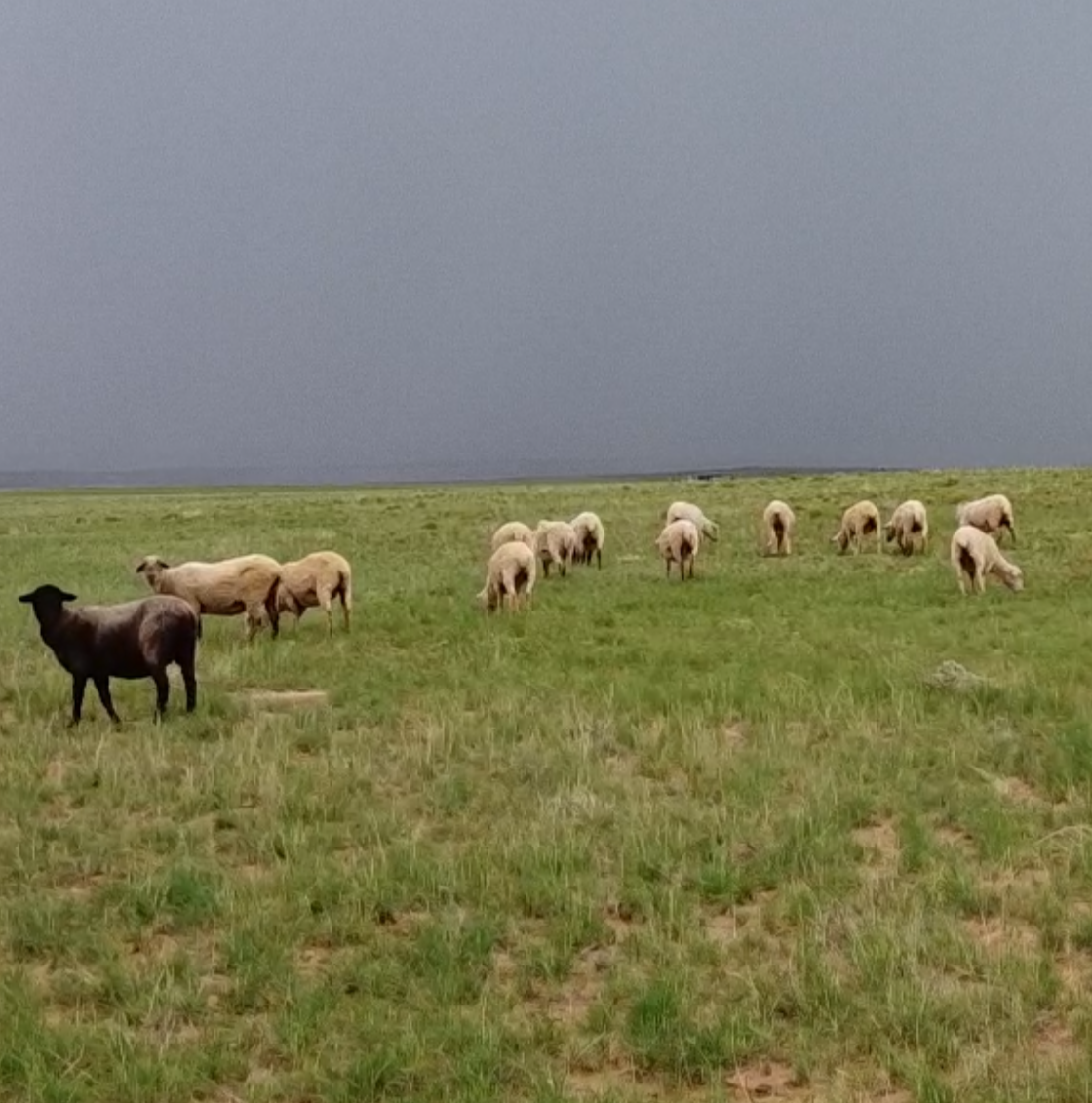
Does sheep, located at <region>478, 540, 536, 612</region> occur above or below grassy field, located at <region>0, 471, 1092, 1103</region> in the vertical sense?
above

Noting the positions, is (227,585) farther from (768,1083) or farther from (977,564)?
(768,1083)

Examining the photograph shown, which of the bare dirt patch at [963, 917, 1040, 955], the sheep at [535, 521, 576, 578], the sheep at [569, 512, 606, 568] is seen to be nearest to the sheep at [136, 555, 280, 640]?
the sheep at [535, 521, 576, 578]

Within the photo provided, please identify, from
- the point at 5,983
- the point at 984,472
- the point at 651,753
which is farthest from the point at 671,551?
the point at 984,472

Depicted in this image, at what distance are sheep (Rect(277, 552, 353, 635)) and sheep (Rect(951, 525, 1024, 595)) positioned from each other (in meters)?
9.41

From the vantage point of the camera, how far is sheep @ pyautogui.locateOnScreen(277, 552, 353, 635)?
16.7 meters

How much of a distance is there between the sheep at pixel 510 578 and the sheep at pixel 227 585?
3.38 metres

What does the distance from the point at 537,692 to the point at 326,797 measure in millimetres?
3829

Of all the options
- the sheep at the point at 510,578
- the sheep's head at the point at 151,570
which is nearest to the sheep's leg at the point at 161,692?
the sheep's head at the point at 151,570

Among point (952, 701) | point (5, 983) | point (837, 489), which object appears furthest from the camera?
point (837, 489)

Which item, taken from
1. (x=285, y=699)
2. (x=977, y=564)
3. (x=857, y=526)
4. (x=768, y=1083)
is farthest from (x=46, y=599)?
(x=857, y=526)

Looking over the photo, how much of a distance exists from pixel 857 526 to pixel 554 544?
22.6 feet

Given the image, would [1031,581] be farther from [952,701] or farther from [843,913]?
[843,913]

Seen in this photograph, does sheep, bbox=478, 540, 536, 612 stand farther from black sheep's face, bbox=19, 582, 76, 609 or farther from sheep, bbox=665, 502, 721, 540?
sheep, bbox=665, 502, 721, 540

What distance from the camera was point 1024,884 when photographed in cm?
729
